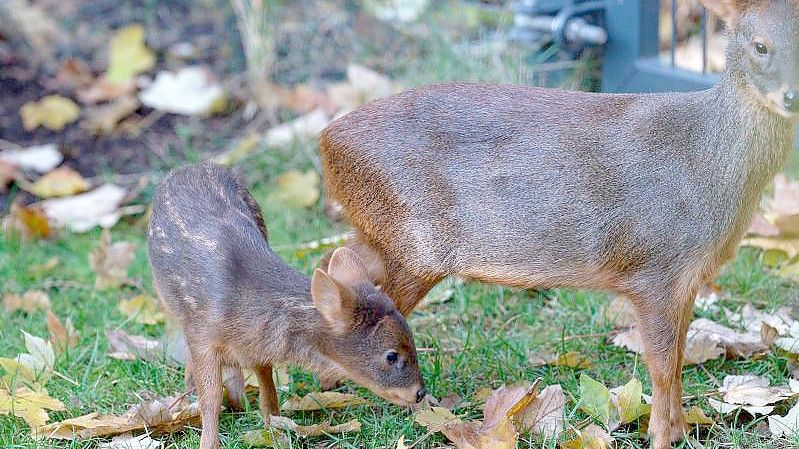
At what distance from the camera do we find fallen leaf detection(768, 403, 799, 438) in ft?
10.3

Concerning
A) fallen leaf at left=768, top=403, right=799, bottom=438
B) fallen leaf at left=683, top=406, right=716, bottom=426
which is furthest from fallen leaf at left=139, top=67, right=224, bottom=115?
fallen leaf at left=768, top=403, right=799, bottom=438

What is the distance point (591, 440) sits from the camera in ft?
10.0

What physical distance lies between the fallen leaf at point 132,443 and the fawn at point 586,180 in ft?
2.60

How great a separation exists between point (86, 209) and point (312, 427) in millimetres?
2448

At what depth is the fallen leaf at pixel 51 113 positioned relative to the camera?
6.19 m

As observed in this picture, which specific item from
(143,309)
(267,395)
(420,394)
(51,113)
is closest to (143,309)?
(143,309)

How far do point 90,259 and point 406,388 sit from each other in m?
2.04

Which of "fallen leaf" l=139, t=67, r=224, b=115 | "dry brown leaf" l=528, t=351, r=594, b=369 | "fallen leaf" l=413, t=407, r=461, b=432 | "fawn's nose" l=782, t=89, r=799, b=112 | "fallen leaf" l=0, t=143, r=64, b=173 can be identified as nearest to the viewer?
"fawn's nose" l=782, t=89, r=799, b=112

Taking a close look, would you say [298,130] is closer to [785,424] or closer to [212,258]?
[212,258]

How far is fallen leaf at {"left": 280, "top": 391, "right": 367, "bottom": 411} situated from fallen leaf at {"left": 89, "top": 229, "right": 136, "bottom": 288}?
140cm

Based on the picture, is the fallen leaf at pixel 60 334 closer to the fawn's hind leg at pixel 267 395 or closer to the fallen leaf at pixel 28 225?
the fawn's hind leg at pixel 267 395

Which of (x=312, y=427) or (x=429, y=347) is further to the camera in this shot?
(x=429, y=347)

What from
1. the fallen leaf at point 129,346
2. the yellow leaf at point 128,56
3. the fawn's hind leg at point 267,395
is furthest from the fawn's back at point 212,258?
the yellow leaf at point 128,56

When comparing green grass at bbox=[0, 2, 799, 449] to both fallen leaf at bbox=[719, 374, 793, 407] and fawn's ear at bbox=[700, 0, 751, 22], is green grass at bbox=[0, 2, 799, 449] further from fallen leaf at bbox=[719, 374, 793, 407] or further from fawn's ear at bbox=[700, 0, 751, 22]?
fawn's ear at bbox=[700, 0, 751, 22]
